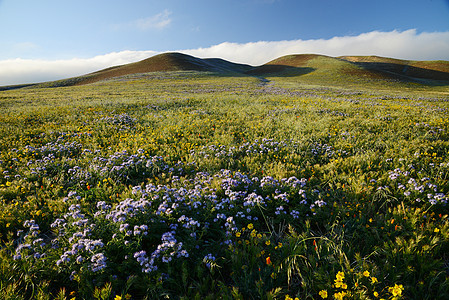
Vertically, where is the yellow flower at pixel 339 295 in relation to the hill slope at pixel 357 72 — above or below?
below

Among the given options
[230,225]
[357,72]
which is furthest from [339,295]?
[357,72]

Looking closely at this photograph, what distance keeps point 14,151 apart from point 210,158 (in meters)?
Answer: 6.90

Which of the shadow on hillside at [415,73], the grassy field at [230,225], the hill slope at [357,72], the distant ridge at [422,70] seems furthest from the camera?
the distant ridge at [422,70]

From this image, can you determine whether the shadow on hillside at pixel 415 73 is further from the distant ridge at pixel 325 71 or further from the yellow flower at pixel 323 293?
the yellow flower at pixel 323 293

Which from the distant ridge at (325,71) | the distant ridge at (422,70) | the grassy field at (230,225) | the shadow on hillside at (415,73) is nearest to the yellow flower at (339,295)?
the grassy field at (230,225)

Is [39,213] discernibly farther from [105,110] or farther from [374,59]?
[374,59]

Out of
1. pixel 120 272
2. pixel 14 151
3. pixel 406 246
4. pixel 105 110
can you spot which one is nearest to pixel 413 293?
pixel 406 246

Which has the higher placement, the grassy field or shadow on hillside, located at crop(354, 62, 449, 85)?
shadow on hillside, located at crop(354, 62, 449, 85)

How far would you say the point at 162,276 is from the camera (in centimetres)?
277

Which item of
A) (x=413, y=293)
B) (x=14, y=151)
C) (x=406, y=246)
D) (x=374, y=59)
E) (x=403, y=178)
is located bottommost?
(x=413, y=293)

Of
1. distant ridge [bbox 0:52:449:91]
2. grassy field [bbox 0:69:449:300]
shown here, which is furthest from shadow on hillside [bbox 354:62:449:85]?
grassy field [bbox 0:69:449:300]

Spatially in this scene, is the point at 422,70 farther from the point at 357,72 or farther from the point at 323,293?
the point at 323,293

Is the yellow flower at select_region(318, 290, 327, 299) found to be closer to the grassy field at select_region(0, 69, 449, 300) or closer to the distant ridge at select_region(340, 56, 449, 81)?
the grassy field at select_region(0, 69, 449, 300)

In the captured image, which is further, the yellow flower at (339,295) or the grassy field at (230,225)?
the grassy field at (230,225)
